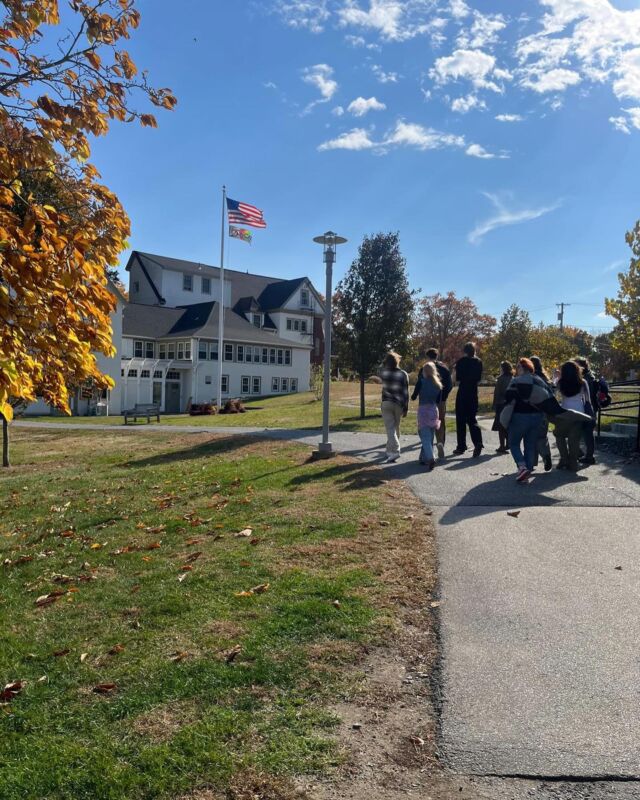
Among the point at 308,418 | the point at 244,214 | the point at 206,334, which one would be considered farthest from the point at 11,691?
the point at 206,334

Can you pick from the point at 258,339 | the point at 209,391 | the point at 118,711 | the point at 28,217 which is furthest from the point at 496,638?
the point at 258,339

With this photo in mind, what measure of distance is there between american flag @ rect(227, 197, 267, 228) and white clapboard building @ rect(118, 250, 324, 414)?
10717mm

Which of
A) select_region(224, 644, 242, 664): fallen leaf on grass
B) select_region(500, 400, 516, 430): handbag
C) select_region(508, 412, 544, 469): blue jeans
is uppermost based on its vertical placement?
select_region(500, 400, 516, 430): handbag

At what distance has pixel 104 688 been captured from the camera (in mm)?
3658

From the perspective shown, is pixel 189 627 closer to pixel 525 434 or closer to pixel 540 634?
pixel 540 634

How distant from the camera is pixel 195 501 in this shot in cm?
890

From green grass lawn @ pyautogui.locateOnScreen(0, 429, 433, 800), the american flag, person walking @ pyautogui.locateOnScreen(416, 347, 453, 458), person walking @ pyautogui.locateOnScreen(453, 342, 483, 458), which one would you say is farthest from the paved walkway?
the american flag

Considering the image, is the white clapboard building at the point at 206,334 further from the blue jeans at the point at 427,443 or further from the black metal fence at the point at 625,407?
the blue jeans at the point at 427,443

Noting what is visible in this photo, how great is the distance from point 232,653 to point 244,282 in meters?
62.2

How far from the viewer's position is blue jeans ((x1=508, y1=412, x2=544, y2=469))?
30.1ft

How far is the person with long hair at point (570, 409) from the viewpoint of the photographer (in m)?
9.93

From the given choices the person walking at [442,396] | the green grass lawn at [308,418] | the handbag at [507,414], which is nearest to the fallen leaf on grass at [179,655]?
the handbag at [507,414]

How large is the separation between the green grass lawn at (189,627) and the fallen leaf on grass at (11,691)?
2 centimetres

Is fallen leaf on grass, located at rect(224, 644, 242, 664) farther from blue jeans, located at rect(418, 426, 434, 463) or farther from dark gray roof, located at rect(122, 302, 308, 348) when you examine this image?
dark gray roof, located at rect(122, 302, 308, 348)
